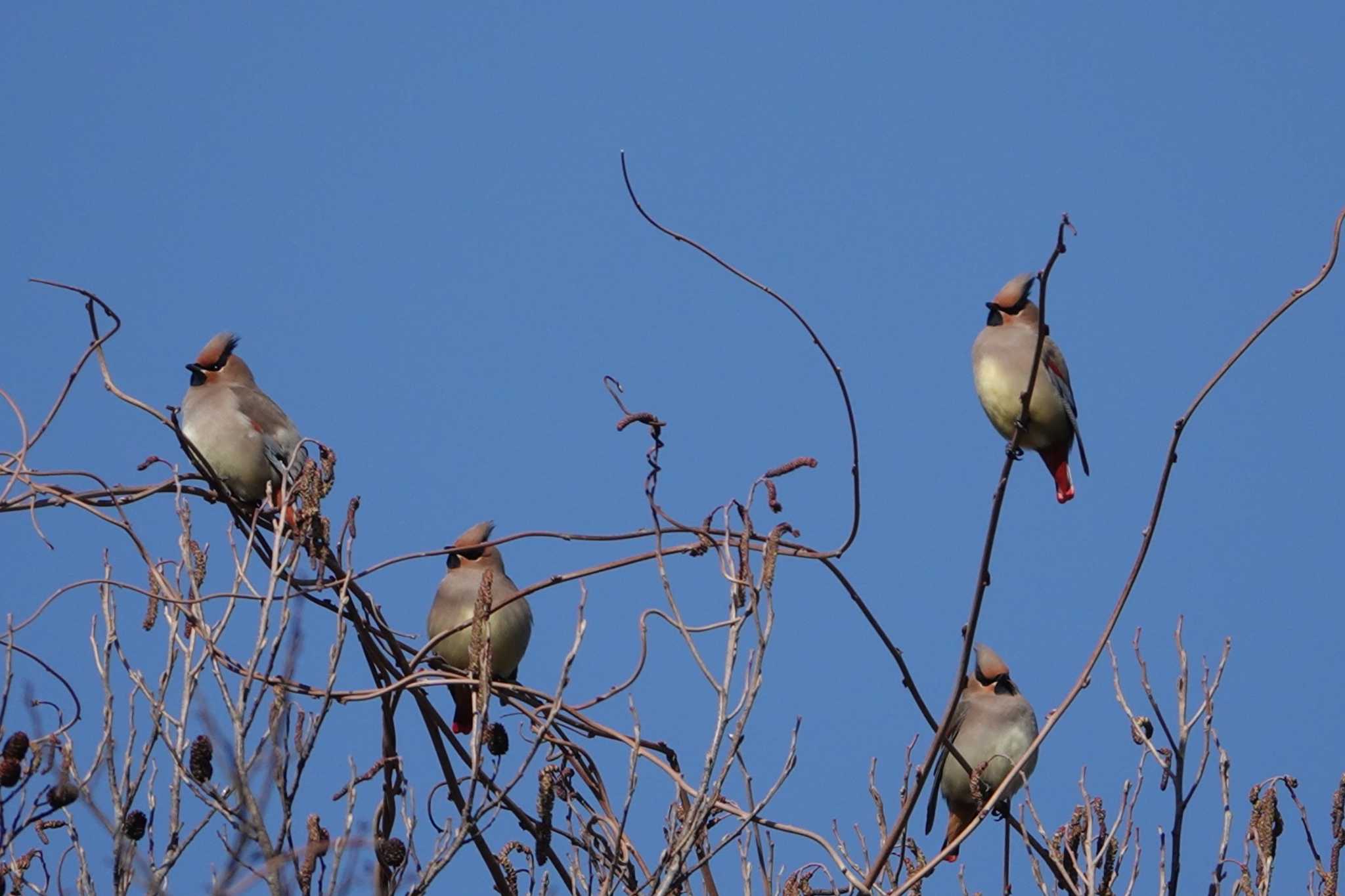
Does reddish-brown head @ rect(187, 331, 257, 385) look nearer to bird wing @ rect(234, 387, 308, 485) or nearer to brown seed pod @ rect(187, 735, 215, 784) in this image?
bird wing @ rect(234, 387, 308, 485)

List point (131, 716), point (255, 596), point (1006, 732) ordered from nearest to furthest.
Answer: point (255, 596) < point (131, 716) < point (1006, 732)

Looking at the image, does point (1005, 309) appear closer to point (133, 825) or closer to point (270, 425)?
point (270, 425)

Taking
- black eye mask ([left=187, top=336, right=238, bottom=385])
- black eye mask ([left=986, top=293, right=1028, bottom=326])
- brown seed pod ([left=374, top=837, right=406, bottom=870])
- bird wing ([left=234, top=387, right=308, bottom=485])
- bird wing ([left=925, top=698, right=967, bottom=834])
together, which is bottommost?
brown seed pod ([left=374, top=837, right=406, bottom=870])

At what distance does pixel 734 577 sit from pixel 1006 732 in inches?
105

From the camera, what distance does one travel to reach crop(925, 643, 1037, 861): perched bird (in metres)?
5.50

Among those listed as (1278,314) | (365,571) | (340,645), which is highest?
(1278,314)

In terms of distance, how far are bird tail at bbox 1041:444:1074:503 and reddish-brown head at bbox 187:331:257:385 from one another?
2575 mm

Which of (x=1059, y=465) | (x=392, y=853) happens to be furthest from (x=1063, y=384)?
(x=392, y=853)

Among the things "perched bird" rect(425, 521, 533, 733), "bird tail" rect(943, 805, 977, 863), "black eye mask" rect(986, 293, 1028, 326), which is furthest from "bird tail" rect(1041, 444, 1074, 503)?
"perched bird" rect(425, 521, 533, 733)

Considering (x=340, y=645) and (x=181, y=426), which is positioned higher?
(x=181, y=426)

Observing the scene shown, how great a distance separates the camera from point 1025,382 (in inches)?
225

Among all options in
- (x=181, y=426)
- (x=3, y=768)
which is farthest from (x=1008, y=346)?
(x=3, y=768)

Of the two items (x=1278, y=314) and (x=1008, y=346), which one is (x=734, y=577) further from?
(x=1008, y=346)

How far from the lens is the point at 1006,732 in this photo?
18.1ft
